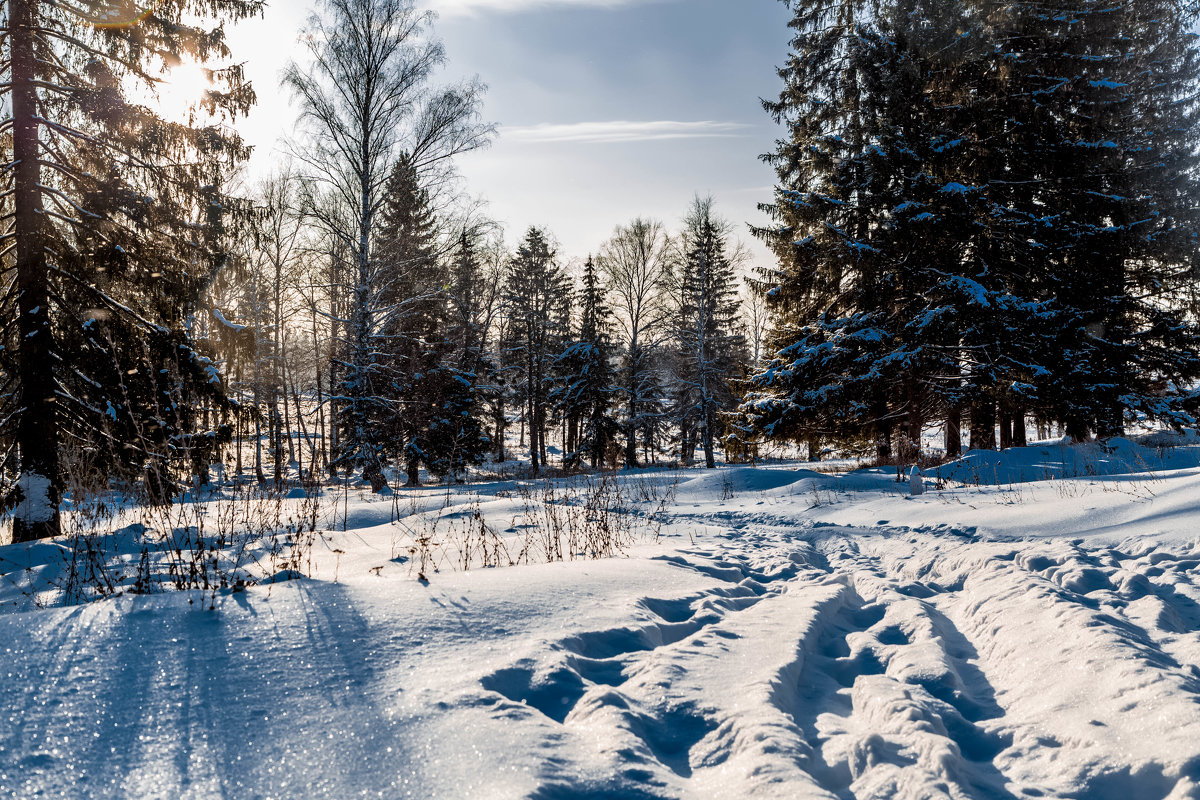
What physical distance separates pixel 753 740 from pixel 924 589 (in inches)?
112

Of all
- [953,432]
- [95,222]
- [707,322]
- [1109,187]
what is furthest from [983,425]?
[95,222]

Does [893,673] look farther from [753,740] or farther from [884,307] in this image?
[884,307]

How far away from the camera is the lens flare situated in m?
7.46

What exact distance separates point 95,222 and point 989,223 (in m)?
15.6

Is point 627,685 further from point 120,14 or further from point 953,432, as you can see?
point 953,432

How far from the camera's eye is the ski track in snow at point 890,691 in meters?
1.95

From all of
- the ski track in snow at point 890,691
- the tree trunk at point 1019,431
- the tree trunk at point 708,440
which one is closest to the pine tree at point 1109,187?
the tree trunk at point 1019,431

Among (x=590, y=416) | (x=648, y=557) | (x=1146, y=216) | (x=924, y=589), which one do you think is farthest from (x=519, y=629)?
(x=590, y=416)

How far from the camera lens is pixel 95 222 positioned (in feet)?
24.6

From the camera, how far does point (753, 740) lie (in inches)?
84.7

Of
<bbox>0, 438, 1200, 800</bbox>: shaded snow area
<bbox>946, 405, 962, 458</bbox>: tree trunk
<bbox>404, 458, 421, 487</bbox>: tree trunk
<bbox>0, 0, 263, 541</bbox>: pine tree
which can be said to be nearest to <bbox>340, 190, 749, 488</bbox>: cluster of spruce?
<bbox>404, 458, 421, 487</bbox>: tree trunk

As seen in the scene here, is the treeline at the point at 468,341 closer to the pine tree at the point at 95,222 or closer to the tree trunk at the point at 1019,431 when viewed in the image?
the pine tree at the point at 95,222

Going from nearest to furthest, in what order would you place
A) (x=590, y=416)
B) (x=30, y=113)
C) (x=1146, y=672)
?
(x=1146, y=672) < (x=30, y=113) < (x=590, y=416)

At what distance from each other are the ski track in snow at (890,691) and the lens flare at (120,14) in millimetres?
9304
